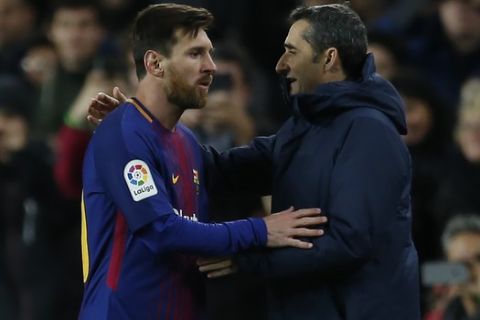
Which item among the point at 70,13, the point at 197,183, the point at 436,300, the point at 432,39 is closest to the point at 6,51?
the point at 70,13

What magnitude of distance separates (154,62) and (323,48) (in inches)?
23.8

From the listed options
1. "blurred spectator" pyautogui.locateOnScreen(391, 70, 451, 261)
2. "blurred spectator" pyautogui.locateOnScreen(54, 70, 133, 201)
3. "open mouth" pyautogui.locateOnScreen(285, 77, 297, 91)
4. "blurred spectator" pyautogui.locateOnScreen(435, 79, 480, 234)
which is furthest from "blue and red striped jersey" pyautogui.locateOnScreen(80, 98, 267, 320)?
"blurred spectator" pyautogui.locateOnScreen(54, 70, 133, 201)

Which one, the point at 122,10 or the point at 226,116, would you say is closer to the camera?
the point at 226,116

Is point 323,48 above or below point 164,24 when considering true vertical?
below

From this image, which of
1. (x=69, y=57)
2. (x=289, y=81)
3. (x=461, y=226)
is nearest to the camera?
(x=289, y=81)

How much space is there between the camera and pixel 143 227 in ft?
16.9

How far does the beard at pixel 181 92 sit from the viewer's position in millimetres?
5316

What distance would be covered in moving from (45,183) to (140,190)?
3.20 m

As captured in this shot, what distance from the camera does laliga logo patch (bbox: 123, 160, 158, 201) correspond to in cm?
513

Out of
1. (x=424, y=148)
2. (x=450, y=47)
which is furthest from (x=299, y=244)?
(x=450, y=47)

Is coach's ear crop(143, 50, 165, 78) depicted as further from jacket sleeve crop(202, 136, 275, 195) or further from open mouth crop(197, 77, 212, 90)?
jacket sleeve crop(202, 136, 275, 195)

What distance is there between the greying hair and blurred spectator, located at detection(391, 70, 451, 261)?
0.34 metres

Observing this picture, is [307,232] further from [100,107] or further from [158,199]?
[100,107]

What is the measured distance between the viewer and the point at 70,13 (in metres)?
9.16
